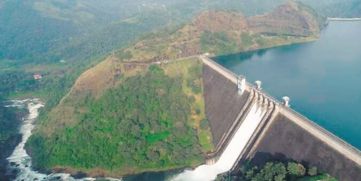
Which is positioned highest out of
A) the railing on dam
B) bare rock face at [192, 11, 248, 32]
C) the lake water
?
bare rock face at [192, 11, 248, 32]

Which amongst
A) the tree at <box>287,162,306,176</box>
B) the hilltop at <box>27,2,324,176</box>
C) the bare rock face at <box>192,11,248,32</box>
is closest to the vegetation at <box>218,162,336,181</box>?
the tree at <box>287,162,306,176</box>

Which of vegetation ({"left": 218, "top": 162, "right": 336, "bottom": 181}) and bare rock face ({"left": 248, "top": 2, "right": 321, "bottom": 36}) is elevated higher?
bare rock face ({"left": 248, "top": 2, "right": 321, "bottom": 36})

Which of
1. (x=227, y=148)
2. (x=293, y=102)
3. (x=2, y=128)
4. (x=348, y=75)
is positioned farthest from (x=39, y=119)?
(x=348, y=75)

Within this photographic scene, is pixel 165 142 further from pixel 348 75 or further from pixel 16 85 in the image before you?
pixel 16 85

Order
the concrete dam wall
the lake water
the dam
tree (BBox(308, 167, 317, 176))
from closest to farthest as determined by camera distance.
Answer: tree (BBox(308, 167, 317, 176)) < the concrete dam wall < the dam < the lake water

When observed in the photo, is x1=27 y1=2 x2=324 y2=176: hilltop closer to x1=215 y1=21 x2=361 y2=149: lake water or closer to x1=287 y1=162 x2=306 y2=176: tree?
x1=215 y1=21 x2=361 y2=149: lake water

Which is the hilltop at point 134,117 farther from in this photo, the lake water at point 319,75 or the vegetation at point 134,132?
the lake water at point 319,75

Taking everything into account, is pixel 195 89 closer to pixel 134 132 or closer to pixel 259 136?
pixel 134 132

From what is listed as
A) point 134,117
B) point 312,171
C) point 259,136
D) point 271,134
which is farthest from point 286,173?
point 134,117
